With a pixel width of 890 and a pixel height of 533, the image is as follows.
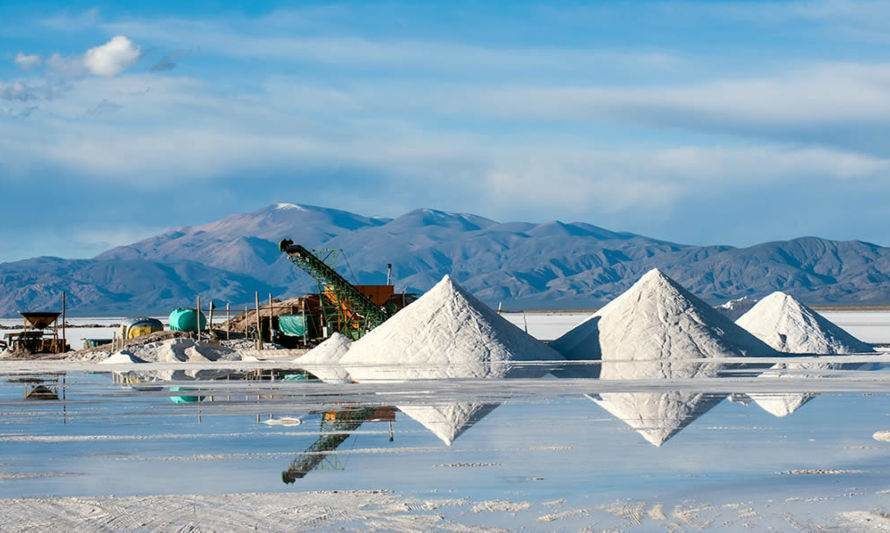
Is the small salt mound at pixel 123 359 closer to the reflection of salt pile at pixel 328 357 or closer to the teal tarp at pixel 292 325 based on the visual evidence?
the reflection of salt pile at pixel 328 357

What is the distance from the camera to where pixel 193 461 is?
13273mm

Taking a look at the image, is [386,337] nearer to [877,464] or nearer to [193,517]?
[877,464]

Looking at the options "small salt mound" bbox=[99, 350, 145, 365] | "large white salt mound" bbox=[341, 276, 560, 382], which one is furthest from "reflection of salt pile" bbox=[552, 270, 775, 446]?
"small salt mound" bbox=[99, 350, 145, 365]

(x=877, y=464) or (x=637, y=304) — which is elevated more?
(x=637, y=304)

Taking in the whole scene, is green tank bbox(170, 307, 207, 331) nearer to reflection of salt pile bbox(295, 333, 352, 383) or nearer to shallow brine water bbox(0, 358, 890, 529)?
reflection of salt pile bbox(295, 333, 352, 383)

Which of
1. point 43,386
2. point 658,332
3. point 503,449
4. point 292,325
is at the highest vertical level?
point 292,325

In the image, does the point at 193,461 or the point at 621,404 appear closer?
the point at 193,461

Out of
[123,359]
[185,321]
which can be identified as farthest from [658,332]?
[185,321]

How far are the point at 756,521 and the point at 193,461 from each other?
19.7 feet

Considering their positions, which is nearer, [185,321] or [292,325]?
[292,325]

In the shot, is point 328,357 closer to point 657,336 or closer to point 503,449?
point 657,336

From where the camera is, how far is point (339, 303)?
139 feet

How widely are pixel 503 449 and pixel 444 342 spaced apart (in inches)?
686

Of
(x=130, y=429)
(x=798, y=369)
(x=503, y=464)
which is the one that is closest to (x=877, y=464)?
(x=503, y=464)
